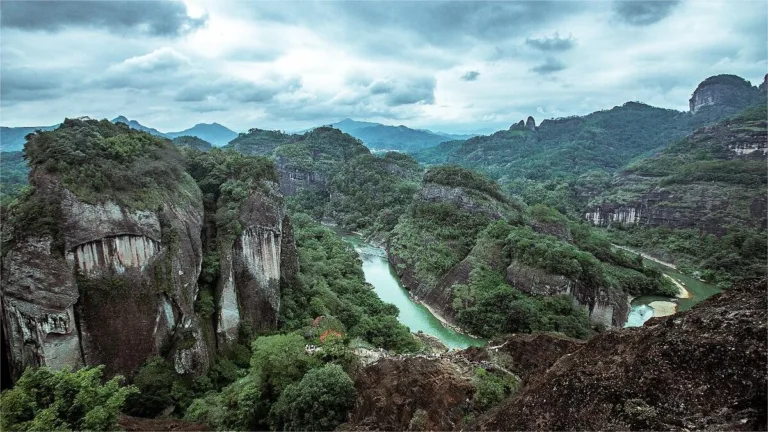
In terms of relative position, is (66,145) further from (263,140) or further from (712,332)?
(263,140)

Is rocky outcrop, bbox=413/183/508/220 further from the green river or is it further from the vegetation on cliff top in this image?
the vegetation on cliff top

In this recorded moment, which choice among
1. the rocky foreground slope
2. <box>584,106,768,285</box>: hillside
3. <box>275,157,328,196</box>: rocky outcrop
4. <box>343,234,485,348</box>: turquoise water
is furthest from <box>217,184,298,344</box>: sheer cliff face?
<box>275,157,328,196</box>: rocky outcrop

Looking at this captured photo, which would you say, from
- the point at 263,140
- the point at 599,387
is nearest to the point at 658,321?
the point at 599,387

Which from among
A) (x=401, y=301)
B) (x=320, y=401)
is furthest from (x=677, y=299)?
(x=320, y=401)

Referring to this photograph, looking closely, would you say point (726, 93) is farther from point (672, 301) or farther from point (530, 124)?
point (672, 301)

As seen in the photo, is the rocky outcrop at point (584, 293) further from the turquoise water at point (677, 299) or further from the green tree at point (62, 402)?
the green tree at point (62, 402)
